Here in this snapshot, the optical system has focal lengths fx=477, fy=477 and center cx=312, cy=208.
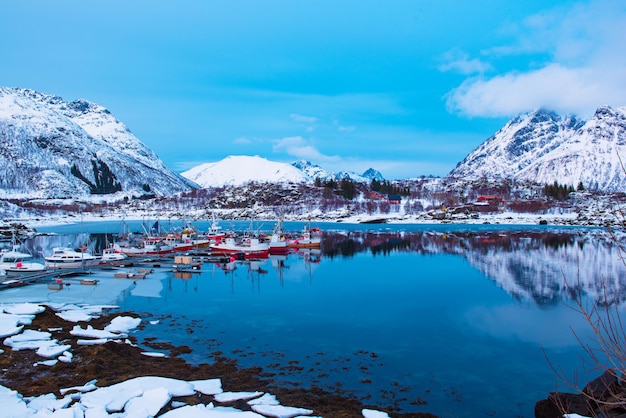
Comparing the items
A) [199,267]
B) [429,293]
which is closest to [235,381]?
[429,293]

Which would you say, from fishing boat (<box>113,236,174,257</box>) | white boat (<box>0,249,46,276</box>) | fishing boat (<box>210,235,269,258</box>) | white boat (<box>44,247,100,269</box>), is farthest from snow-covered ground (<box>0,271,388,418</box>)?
fishing boat (<box>113,236,174,257</box>)

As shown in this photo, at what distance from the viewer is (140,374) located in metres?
19.2

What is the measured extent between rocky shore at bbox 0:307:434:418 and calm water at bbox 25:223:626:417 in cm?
95

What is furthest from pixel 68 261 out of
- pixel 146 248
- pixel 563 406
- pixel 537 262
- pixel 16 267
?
pixel 537 262

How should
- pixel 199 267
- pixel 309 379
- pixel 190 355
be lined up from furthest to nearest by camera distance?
pixel 199 267 < pixel 190 355 < pixel 309 379

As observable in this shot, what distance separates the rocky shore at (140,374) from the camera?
1695cm

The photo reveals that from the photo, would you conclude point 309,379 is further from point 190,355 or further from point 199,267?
point 199,267

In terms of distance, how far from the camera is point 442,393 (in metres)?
19.0

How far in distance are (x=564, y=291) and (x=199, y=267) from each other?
130 ft

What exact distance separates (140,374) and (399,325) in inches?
653

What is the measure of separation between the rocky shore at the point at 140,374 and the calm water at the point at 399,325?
3.12ft

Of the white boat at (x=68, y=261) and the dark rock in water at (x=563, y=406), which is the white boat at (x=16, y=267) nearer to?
the white boat at (x=68, y=261)

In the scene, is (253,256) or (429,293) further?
(253,256)

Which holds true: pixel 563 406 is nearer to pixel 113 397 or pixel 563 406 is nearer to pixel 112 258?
pixel 113 397
